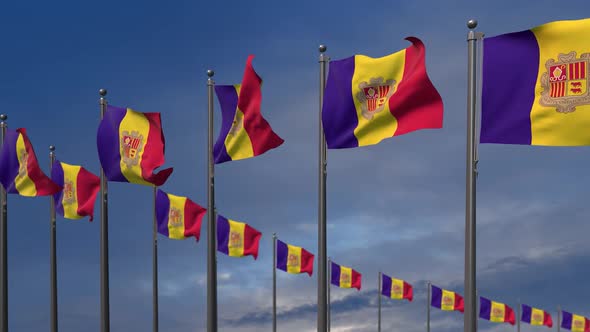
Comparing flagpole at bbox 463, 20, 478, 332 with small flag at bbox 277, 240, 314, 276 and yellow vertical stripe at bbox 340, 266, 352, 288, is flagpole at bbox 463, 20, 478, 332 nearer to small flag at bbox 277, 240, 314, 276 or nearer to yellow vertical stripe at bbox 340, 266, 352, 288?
small flag at bbox 277, 240, 314, 276

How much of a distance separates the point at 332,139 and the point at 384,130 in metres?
1.22

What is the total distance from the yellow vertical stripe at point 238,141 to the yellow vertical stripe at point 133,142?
2.28m

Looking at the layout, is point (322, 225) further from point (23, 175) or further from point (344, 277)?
point (344, 277)

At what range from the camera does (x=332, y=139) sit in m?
16.0

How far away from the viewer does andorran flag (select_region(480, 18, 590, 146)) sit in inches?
501

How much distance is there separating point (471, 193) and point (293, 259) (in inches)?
1022

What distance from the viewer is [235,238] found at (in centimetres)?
3375

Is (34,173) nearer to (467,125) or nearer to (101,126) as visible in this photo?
(101,126)

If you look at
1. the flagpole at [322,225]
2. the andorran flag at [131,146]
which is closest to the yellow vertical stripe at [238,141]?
the andorran flag at [131,146]

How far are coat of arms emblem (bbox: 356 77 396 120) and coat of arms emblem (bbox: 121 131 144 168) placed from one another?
6.16 m

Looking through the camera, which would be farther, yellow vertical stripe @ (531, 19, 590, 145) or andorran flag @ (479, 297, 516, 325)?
andorran flag @ (479, 297, 516, 325)

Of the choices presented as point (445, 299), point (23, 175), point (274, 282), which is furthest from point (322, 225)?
point (445, 299)

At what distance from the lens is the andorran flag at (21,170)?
23.1 metres

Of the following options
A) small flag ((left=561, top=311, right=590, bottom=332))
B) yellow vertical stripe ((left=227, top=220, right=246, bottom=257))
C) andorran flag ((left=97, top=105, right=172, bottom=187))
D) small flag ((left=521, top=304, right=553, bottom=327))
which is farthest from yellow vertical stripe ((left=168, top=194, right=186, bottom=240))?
small flag ((left=561, top=311, right=590, bottom=332))
